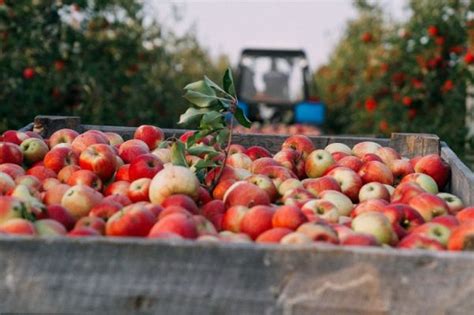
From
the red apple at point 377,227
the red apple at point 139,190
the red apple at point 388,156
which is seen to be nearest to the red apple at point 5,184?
the red apple at point 139,190

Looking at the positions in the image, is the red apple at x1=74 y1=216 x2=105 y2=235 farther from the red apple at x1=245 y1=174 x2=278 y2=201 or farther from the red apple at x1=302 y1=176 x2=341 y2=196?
the red apple at x1=302 y1=176 x2=341 y2=196

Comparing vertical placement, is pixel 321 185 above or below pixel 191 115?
below

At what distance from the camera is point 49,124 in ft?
11.9

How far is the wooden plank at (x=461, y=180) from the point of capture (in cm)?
262

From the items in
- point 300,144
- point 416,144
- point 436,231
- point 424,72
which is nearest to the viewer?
point 436,231

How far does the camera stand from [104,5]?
8719 mm

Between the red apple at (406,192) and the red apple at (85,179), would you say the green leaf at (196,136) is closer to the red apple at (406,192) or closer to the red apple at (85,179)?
the red apple at (85,179)

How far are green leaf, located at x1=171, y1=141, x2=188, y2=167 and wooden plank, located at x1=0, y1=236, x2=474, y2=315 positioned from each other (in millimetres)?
1044

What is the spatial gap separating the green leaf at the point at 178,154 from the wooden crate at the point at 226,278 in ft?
3.42

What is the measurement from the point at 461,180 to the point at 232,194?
0.81 metres

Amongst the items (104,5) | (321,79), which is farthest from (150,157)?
(321,79)

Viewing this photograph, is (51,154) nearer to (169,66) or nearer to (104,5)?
(104,5)

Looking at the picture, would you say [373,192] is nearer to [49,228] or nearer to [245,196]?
[245,196]

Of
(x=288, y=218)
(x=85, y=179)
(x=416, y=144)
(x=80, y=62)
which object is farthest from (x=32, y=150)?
(x=80, y=62)
